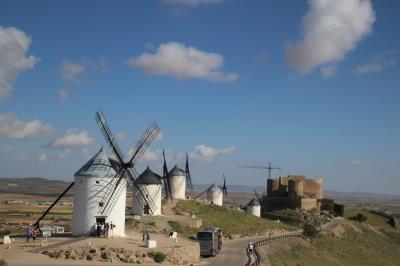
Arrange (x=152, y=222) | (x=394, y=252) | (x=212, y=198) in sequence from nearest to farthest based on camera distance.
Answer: (x=152, y=222) < (x=394, y=252) < (x=212, y=198)

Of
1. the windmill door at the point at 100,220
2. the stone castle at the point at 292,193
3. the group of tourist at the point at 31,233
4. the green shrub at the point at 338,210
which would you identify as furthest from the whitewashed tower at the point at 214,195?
→ the group of tourist at the point at 31,233

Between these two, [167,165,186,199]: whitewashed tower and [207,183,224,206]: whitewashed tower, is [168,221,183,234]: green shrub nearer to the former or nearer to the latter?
[167,165,186,199]: whitewashed tower

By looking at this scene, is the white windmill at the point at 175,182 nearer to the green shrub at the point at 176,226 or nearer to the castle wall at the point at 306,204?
the green shrub at the point at 176,226

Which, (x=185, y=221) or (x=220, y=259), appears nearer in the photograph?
(x=220, y=259)

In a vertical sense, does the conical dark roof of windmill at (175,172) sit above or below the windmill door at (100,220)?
above

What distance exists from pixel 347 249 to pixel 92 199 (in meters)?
34.0

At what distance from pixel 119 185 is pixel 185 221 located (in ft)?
47.4

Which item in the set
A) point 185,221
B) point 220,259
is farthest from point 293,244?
point 220,259

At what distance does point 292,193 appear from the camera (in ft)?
266

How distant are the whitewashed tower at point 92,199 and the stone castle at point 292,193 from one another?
50576 millimetres

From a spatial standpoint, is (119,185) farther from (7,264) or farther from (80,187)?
(7,264)

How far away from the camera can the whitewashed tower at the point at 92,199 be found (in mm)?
30844

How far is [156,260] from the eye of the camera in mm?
25484

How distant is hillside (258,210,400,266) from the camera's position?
1635 inches
